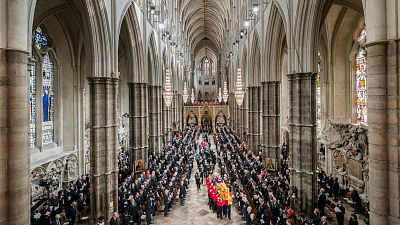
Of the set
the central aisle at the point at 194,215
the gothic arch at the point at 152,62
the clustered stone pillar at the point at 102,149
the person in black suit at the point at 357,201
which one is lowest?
the central aisle at the point at 194,215

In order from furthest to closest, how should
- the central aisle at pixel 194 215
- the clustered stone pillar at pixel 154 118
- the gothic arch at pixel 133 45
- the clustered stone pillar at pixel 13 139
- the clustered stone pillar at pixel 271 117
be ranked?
the clustered stone pillar at pixel 154 118
the clustered stone pillar at pixel 271 117
the gothic arch at pixel 133 45
the central aisle at pixel 194 215
the clustered stone pillar at pixel 13 139

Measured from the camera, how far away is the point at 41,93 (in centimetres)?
1691

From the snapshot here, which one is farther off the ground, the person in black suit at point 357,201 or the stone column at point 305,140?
the stone column at point 305,140

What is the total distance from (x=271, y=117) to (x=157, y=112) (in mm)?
10632

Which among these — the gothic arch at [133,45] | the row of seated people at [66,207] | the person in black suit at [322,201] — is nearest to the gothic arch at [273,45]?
the gothic arch at [133,45]

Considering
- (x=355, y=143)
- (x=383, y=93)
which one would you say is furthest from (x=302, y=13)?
(x=355, y=143)

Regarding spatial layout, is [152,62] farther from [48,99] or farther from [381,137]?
[381,137]

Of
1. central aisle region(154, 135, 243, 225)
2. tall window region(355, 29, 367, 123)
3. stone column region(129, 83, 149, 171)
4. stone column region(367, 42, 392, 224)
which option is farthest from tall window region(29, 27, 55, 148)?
tall window region(355, 29, 367, 123)

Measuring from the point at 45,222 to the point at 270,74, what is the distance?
1661cm

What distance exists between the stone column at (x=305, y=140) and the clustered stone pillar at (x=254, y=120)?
1098 centimetres

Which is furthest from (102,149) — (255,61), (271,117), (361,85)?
(255,61)

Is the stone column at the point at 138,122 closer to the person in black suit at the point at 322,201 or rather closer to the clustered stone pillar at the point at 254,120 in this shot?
the clustered stone pillar at the point at 254,120

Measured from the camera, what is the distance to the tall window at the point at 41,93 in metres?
16.5

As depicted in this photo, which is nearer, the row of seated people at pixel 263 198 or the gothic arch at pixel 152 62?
the row of seated people at pixel 263 198
